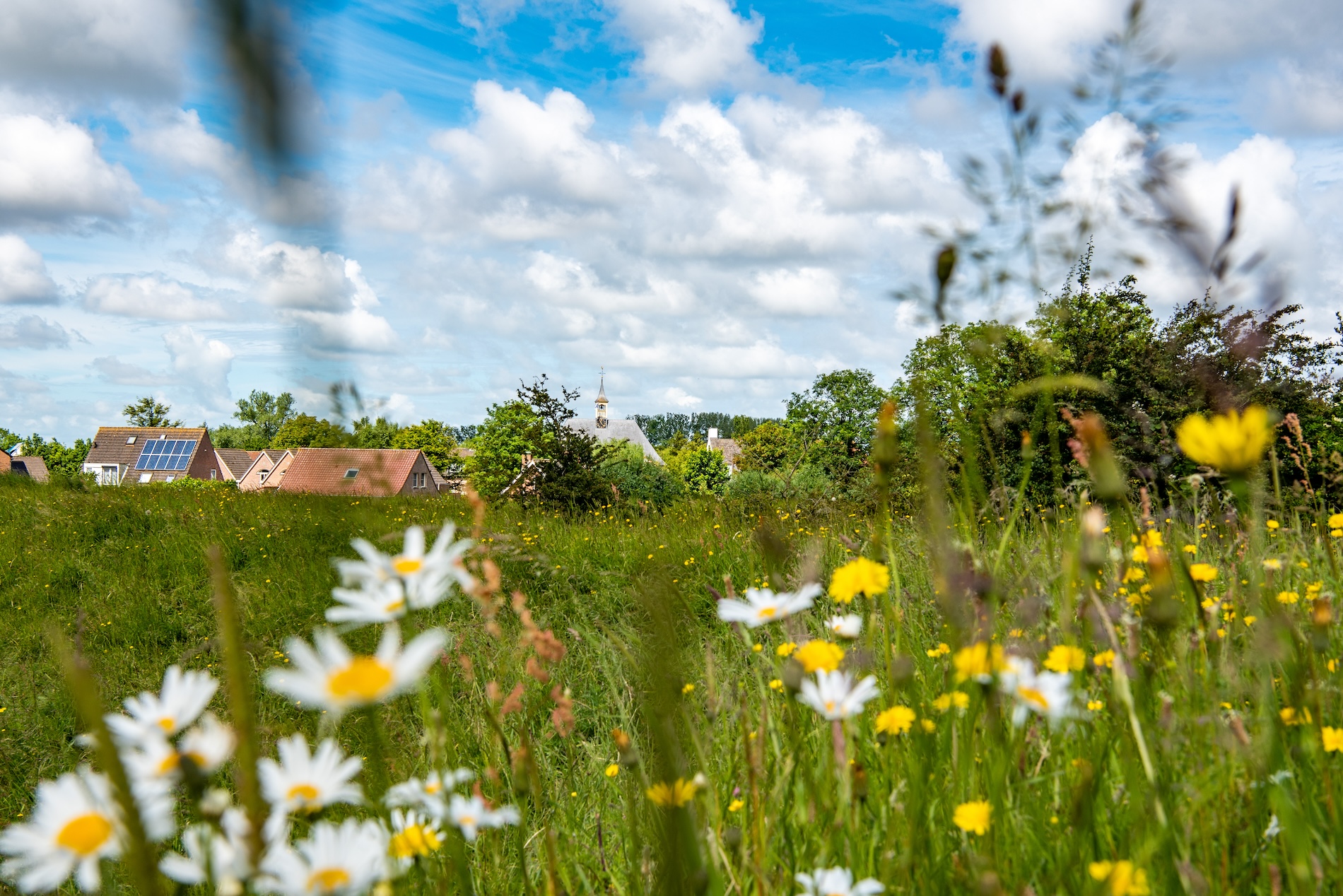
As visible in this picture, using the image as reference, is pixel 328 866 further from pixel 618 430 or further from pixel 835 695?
pixel 618 430

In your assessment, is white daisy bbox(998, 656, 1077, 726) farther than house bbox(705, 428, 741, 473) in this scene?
No

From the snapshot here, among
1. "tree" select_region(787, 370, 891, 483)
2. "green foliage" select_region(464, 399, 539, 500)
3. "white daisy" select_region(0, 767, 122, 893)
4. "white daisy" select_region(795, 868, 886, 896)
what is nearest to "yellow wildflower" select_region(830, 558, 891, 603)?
"white daisy" select_region(795, 868, 886, 896)

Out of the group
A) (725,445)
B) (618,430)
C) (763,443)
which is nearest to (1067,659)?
(763,443)

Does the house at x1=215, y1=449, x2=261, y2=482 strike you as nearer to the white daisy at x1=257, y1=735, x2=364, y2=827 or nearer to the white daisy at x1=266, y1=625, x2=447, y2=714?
the white daisy at x1=257, y1=735, x2=364, y2=827

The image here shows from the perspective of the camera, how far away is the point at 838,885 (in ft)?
2.23

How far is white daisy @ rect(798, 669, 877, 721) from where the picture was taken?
711 millimetres

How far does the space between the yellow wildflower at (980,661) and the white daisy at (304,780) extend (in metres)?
0.43

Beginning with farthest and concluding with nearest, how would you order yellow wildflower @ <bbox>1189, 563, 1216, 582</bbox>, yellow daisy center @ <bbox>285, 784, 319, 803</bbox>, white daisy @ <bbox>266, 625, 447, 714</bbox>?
yellow wildflower @ <bbox>1189, 563, 1216, 582</bbox>, yellow daisy center @ <bbox>285, 784, 319, 803</bbox>, white daisy @ <bbox>266, 625, 447, 714</bbox>

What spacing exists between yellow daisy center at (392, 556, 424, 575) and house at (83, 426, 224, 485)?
46.2 m

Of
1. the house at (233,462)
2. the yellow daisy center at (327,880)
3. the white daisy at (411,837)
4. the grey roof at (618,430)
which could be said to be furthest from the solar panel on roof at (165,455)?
the yellow daisy center at (327,880)

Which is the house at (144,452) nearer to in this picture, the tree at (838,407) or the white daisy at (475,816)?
the tree at (838,407)

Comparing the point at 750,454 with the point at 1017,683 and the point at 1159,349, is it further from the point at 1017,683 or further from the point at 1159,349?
the point at 1017,683

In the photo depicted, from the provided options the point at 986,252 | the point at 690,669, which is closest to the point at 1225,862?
the point at 986,252

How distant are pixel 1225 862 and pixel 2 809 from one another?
147 inches
